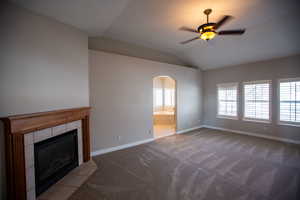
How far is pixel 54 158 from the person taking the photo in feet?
7.50

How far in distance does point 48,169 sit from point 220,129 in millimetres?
6201

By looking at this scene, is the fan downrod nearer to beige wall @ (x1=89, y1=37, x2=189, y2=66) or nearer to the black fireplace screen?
beige wall @ (x1=89, y1=37, x2=189, y2=66)

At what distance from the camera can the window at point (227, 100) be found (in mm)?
5383

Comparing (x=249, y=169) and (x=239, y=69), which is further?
(x=239, y=69)

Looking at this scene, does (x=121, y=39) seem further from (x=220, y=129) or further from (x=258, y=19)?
(x=220, y=129)

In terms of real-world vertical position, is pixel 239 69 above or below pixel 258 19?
below

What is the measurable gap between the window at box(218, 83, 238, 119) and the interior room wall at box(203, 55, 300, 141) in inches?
6.9

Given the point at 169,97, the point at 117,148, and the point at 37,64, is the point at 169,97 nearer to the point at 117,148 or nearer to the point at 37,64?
the point at 117,148

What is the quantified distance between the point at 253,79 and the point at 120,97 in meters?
5.10

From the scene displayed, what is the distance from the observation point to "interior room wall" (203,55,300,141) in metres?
4.11

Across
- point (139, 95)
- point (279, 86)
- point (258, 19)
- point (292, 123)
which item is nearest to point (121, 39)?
point (139, 95)

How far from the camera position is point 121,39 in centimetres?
405

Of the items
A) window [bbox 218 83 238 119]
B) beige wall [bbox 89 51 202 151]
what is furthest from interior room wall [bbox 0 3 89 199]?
window [bbox 218 83 238 119]

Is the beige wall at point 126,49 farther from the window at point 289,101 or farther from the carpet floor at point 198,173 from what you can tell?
the window at point 289,101
